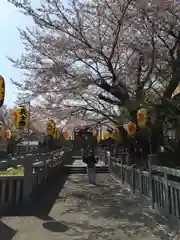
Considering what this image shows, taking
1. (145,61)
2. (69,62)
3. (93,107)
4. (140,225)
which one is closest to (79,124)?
(93,107)

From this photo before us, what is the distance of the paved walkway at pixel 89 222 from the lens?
18.4 ft

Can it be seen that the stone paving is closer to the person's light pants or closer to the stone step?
the person's light pants

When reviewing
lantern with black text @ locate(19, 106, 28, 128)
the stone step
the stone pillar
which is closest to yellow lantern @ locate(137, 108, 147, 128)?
the stone pillar

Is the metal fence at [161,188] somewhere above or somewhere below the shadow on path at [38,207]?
above

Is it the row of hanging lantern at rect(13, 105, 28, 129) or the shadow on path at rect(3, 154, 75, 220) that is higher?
the row of hanging lantern at rect(13, 105, 28, 129)

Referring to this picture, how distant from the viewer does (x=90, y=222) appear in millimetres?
6652

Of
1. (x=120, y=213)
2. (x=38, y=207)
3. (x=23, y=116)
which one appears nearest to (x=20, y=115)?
(x=23, y=116)

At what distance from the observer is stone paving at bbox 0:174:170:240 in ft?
18.4

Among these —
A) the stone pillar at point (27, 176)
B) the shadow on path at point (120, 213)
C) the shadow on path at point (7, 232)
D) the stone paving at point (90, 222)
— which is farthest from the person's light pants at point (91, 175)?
the shadow on path at point (7, 232)

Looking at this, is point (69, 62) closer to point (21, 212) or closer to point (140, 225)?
point (21, 212)

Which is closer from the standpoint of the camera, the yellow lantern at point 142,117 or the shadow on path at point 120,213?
the shadow on path at point 120,213

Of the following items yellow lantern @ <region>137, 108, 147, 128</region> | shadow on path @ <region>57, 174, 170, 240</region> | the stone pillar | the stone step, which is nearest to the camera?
shadow on path @ <region>57, 174, 170, 240</region>

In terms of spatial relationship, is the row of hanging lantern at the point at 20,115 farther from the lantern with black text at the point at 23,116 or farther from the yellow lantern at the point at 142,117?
the yellow lantern at the point at 142,117

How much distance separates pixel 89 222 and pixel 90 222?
24mm
